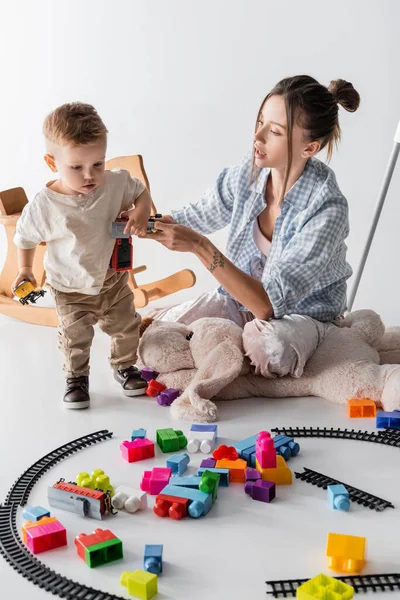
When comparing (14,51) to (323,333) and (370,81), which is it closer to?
(370,81)

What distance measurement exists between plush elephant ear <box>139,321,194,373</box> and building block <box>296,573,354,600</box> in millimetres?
968

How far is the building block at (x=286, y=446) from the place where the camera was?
5.87ft

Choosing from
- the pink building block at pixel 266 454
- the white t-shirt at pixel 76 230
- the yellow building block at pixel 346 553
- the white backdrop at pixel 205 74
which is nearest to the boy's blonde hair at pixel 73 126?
the white t-shirt at pixel 76 230

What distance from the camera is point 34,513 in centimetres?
155

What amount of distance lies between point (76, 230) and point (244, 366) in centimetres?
53

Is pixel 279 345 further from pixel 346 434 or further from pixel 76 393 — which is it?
pixel 76 393

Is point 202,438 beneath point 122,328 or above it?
beneath

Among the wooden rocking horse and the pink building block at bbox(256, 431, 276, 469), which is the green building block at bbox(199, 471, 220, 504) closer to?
the pink building block at bbox(256, 431, 276, 469)

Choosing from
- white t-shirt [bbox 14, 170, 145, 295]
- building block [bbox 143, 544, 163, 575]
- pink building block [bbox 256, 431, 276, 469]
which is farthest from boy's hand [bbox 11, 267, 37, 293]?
building block [bbox 143, 544, 163, 575]

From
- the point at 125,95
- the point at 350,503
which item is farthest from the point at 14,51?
the point at 350,503

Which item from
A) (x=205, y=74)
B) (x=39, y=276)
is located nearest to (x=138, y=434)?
(x=39, y=276)

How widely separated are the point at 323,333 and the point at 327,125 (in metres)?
0.53

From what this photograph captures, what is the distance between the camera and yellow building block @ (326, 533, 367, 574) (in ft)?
4.58

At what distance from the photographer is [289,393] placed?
2.18 m
